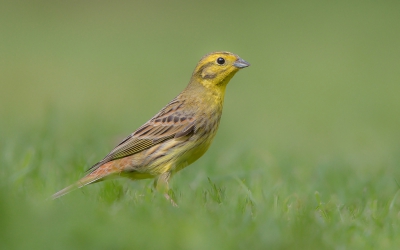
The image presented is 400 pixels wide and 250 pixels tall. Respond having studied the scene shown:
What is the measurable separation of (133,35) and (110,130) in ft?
35.4

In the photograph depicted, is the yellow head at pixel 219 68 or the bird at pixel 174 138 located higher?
the yellow head at pixel 219 68

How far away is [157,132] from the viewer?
22.8ft

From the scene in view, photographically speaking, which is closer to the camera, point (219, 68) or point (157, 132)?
point (157, 132)

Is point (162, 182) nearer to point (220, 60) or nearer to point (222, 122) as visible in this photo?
point (220, 60)

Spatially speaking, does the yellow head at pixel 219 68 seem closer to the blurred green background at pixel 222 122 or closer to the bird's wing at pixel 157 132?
the bird's wing at pixel 157 132

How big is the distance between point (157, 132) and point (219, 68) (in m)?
0.85

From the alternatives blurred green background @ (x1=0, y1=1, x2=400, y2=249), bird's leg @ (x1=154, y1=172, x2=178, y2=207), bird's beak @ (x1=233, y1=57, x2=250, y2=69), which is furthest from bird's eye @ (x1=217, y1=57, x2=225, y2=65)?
bird's leg @ (x1=154, y1=172, x2=178, y2=207)

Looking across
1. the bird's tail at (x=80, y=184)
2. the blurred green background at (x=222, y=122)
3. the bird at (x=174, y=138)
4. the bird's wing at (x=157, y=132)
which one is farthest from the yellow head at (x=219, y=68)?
the bird's tail at (x=80, y=184)

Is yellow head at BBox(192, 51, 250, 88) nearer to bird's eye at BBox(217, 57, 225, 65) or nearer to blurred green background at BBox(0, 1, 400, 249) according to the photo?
bird's eye at BBox(217, 57, 225, 65)

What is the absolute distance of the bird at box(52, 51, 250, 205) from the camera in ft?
21.8

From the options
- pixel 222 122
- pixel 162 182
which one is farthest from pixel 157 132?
pixel 222 122

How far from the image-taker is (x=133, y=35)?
19.8 meters

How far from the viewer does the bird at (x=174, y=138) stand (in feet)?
21.8

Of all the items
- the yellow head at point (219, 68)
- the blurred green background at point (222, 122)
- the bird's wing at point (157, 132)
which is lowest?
the blurred green background at point (222, 122)
